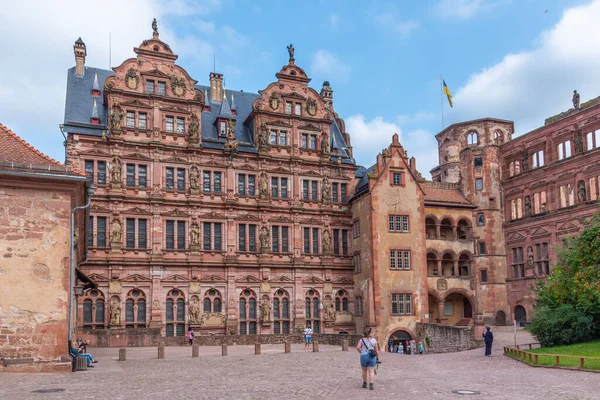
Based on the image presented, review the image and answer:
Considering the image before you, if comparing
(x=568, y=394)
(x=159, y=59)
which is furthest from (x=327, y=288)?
(x=568, y=394)

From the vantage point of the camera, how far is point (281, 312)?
47.2m

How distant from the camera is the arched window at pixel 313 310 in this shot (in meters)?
48.0

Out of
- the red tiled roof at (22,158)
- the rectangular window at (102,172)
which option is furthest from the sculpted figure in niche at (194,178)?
the red tiled roof at (22,158)

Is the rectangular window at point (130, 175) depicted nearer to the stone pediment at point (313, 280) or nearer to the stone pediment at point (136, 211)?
the stone pediment at point (136, 211)

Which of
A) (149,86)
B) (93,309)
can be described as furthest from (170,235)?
(149,86)

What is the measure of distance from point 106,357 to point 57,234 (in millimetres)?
9959

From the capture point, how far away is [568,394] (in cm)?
1712

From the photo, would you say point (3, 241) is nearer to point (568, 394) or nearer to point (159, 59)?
point (568, 394)

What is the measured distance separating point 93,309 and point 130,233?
5.60 metres

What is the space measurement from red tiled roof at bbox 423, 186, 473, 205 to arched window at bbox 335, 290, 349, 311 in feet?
37.5

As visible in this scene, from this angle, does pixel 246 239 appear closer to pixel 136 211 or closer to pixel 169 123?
pixel 136 211

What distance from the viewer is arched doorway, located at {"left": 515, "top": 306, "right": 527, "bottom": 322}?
57963 mm

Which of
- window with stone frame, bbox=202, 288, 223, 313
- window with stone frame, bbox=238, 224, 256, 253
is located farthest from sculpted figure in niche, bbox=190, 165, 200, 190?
window with stone frame, bbox=202, 288, 223, 313

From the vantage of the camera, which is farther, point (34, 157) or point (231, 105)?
point (231, 105)
